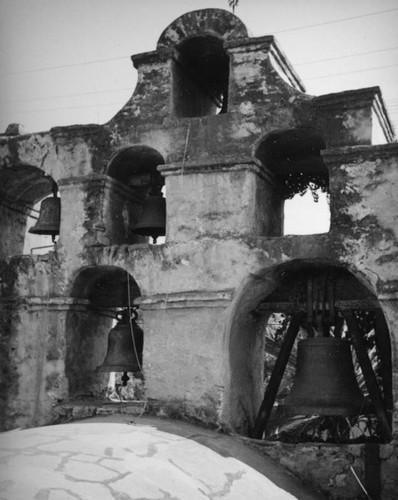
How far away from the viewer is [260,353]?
865cm

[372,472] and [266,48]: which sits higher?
[266,48]

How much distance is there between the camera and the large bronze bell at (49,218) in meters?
8.64

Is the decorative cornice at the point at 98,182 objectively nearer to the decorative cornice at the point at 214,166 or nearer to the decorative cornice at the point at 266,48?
the decorative cornice at the point at 214,166

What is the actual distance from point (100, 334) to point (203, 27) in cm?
393

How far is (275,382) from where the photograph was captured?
7.83 m

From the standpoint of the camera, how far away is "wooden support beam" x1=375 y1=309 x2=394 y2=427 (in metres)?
7.70

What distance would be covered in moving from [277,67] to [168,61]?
126 cm

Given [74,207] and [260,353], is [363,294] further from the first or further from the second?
[74,207]

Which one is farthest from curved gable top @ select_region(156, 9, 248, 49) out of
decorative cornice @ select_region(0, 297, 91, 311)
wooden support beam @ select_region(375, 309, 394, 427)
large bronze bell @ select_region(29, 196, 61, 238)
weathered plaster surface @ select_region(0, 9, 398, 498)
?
wooden support beam @ select_region(375, 309, 394, 427)

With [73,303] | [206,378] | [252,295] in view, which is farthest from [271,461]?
[73,303]

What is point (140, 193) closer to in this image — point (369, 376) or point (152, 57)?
Answer: point (152, 57)

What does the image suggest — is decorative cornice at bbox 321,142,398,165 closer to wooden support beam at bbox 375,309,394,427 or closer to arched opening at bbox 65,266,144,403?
wooden support beam at bbox 375,309,394,427

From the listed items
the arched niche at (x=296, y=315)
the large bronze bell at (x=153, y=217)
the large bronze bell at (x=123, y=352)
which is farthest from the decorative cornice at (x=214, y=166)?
the large bronze bell at (x=123, y=352)

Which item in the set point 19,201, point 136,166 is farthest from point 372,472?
point 19,201
